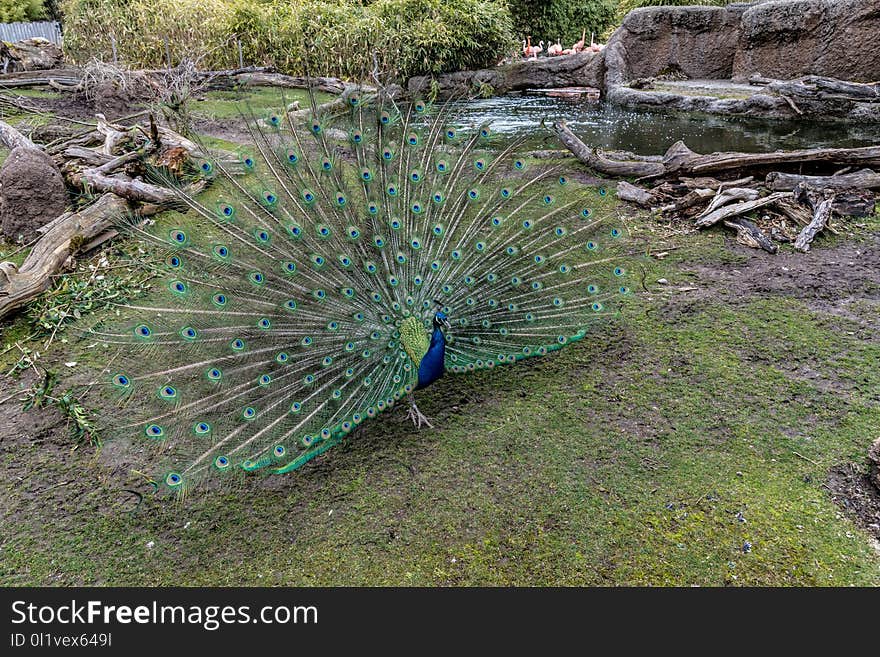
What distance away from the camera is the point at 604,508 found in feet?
8.87

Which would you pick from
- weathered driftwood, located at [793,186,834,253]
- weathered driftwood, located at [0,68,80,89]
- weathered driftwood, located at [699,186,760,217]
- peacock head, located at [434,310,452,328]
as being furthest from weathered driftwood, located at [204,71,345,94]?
peacock head, located at [434,310,452,328]

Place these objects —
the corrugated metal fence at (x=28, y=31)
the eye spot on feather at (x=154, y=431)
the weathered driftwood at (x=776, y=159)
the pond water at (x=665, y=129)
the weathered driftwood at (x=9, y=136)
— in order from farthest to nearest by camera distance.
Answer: the corrugated metal fence at (x=28, y=31) → the pond water at (x=665, y=129) → the weathered driftwood at (x=9, y=136) → the weathered driftwood at (x=776, y=159) → the eye spot on feather at (x=154, y=431)

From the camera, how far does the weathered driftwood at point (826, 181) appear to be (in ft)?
19.3

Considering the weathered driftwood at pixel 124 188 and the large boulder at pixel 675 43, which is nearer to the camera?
the weathered driftwood at pixel 124 188

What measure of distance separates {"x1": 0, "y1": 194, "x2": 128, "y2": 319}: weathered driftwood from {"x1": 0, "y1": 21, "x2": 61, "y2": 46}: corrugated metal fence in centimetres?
1949

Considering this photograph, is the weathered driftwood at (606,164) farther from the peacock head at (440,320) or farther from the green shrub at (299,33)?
the green shrub at (299,33)

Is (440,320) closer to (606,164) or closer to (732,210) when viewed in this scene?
(732,210)

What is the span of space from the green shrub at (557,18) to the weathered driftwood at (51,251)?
17.4 metres

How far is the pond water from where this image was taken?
27.5ft

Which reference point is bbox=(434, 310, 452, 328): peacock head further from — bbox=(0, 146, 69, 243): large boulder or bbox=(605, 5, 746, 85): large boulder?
bbox=(605, 5, 746, 85): large boulder

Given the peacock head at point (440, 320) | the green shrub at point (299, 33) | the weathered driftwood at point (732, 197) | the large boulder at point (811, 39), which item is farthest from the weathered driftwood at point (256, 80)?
the peacock head at point (440, 320)

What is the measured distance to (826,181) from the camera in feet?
19.4

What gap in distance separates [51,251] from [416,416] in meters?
3.62

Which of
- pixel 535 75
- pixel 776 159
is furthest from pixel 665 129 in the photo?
pixel 535 75
